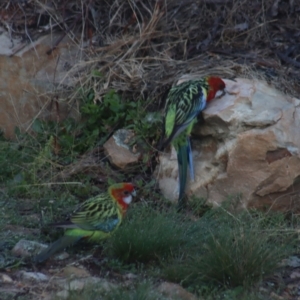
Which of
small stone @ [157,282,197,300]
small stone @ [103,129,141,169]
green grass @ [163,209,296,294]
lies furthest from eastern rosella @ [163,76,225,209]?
small stone @ [157,282,197,300]

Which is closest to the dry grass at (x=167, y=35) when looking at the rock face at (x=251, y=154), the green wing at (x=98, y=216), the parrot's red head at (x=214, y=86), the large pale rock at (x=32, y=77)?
the large pale rock at (x=32, y=77)

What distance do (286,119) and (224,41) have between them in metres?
1.70

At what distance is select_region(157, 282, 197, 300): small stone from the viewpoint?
5.54 m

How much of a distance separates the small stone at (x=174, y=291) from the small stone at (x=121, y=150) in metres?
2.41

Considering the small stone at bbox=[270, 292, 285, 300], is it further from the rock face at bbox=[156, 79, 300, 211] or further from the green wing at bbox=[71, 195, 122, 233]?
the rock face at bbox=[156, 79, 300, 211]

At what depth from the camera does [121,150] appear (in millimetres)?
8062

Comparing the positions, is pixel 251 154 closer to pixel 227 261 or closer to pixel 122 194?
pixel 122 194

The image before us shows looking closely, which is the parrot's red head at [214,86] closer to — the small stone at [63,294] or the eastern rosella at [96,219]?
the eastern rosella at [96,219]

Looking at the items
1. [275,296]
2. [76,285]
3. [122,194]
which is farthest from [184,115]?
[76,285]

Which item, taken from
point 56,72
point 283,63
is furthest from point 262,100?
point 56,72

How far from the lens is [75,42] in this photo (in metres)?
8.85

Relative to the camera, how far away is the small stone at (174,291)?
18.2 feet

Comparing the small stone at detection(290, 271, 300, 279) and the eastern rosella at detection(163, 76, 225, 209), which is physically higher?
the eastern rosella at detection(163, 76, 225, 209)

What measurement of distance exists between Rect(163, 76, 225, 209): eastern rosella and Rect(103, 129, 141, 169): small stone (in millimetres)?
530
